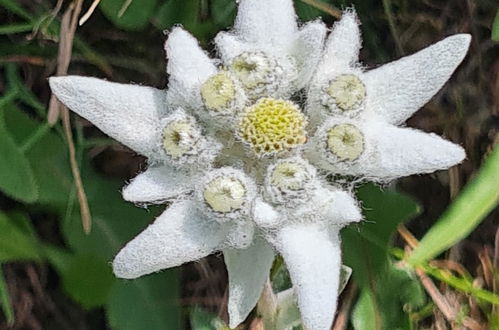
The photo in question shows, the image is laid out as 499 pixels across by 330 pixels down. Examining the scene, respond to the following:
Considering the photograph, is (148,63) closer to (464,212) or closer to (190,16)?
(190,16)

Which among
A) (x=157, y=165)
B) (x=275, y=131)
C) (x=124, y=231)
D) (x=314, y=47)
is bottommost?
(x=124, y=231)

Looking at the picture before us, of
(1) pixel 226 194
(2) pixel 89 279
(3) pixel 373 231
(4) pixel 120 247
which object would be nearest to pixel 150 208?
(4) pixel 120 247

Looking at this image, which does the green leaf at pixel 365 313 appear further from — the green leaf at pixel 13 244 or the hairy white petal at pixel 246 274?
the green leaf at pixel 13 244

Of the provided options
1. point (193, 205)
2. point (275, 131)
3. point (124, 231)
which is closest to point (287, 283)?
point (124, 231)

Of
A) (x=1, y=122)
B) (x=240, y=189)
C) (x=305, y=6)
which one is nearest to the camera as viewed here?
(x=240, y=189)

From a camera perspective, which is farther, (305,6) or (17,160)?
(305,6)

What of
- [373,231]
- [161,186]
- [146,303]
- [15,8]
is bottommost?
[146,303]

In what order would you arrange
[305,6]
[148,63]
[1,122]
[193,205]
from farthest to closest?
[148,63]
[305,6]
[1,122]
[193,205]

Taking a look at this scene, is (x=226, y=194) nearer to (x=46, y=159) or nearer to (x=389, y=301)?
(x=389, y=301)

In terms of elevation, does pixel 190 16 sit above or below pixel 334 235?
above
